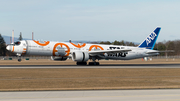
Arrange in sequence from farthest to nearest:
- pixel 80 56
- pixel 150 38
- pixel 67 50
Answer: pixel 150 38 < pixel 67 50 < pixel 80 56

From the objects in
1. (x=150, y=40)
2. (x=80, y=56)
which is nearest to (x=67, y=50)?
(x=80, y=56)

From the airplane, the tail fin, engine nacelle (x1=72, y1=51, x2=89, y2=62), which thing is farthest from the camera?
the tail fin

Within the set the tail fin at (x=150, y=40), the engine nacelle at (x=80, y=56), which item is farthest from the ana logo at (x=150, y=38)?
the engine nacelle at (x=80, y=56)

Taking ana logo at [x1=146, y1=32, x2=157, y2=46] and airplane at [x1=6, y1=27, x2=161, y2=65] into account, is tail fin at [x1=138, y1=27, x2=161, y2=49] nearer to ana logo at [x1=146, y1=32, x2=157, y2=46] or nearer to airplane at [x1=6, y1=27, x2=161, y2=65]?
ana logo at [x1=146, y1=32, x2=157, y2=46]

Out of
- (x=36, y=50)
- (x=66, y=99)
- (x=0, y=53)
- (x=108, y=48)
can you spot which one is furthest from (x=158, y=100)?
(x=0, y=53)

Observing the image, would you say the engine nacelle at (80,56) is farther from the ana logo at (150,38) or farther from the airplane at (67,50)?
the ana logo at (150,38)

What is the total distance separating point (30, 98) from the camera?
39.2 ft

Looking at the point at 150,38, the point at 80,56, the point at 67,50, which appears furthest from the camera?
the point at 150,38

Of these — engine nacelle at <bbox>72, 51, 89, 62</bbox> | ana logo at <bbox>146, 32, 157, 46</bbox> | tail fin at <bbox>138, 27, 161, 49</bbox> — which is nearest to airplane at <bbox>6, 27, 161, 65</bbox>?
engine nacelle at <bbox>72, 51, 89, 62</bbox>

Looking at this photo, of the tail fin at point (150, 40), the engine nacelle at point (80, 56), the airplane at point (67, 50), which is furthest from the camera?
the tail fin at point (150, 40)

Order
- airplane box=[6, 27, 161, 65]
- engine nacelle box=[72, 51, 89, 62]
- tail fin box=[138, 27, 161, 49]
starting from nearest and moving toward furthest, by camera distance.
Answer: airplane box=[6, 27, 161, 65] → engine nacelle box=[72, 51, 89, 62] → tail fin box=[138, 27, 161, 49]

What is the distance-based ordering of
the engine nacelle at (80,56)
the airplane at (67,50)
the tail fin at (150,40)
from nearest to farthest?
the airplane at (67,50), the engine nacelle at (80,56), the tail fin at (150,40)

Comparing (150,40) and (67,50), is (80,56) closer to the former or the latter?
(67,50)

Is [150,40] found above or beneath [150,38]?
beneath
